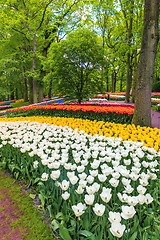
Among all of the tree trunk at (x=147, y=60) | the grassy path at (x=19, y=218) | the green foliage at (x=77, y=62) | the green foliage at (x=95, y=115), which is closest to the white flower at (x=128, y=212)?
the grassy path at (x=19, y=218)

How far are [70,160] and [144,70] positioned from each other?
3.59m

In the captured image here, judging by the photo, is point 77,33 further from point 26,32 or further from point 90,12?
point 90,12

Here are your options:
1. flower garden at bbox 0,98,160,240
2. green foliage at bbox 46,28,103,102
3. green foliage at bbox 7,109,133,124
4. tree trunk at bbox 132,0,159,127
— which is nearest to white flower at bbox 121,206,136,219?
flower garden at bbox 0,98,160,240

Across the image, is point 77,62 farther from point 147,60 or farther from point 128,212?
point 128,212

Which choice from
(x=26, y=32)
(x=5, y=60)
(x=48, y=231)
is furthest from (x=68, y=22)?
(x=48, y=231)

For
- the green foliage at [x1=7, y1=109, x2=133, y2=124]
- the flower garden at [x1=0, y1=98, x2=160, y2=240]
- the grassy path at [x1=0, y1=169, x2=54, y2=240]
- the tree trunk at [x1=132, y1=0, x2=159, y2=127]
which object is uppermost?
the tree trunk at [x1=132, y1=0, x2=159, y2=127]

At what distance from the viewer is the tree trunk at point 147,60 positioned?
4380 mm

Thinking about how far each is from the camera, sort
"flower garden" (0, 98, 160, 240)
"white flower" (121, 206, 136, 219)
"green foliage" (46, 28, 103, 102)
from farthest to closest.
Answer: "green foliage" (46, 28, 103, 102), "flower garden" (0, 98, 160, 240), "white flower" (121, 206, 136, 219)

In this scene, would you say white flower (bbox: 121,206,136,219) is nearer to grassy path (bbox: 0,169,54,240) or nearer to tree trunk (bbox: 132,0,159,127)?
grassy path (bbox: 0,169,54,240)

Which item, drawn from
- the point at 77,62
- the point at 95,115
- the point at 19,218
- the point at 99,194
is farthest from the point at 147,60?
the point at 77,62

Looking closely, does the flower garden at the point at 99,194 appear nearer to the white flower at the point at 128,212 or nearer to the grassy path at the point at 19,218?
the white flower at the point at 128,212

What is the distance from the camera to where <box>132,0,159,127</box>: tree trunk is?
438cm

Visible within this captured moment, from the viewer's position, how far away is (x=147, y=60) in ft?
14.9

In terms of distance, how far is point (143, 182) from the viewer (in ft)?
5.54
